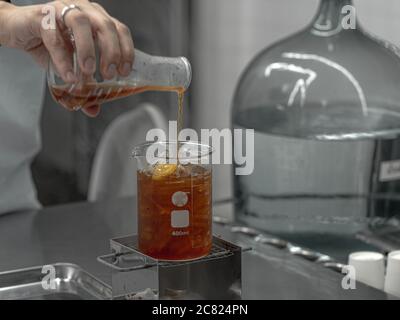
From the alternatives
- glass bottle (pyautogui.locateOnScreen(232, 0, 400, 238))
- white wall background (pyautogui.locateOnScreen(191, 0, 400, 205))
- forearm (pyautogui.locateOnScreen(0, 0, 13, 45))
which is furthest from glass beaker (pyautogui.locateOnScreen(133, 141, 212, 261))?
white wall background (pyautogui.locateOnScreen(191, 0, 400, 205))

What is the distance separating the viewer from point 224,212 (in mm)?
2131

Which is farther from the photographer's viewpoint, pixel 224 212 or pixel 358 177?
pixel 224 212

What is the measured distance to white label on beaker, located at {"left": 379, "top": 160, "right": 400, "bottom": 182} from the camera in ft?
4.99

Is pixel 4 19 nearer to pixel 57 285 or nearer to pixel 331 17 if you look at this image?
pixel 57 285

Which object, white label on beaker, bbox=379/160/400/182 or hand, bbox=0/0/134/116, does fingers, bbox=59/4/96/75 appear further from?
white label on beaker, bbox=379/160/400/182

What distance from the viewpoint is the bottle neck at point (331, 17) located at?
151cm

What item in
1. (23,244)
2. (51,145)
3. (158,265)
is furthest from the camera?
(51,145)

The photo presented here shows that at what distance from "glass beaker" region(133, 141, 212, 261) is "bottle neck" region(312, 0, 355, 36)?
56 cm

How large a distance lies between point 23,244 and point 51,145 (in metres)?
1.47

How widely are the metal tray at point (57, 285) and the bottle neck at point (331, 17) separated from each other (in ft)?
2.13

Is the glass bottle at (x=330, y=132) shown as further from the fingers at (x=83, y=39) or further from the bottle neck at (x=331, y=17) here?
the fingers at (x=83, y=39)

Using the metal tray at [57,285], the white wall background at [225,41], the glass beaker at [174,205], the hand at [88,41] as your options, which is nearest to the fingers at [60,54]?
the hand at [88,41]
